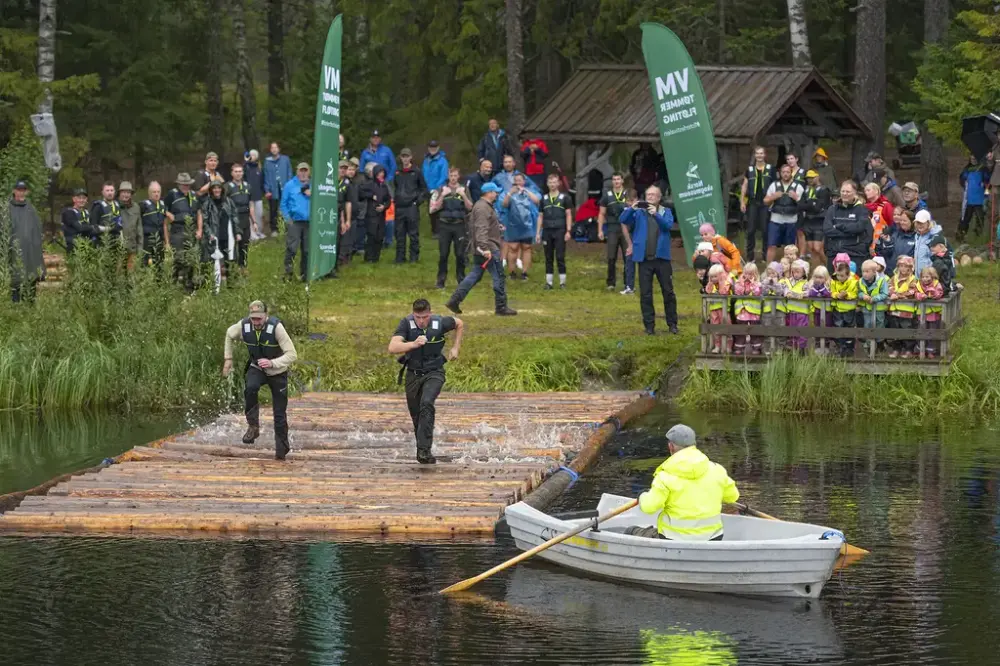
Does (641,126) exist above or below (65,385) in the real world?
above

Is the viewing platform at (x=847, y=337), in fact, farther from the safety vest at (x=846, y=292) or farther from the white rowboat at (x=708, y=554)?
the white rowboat at (x=708, y=554)

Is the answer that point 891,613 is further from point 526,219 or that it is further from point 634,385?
point 526,219

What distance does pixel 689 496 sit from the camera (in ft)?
45.3

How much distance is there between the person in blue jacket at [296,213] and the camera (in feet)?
93.6

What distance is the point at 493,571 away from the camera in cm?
1377

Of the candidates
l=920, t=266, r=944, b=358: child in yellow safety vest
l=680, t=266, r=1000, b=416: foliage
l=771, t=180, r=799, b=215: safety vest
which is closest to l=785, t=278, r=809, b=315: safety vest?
l=680, t=266, r=1000, b=416: foliage

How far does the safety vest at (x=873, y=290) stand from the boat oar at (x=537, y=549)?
24.9 feet

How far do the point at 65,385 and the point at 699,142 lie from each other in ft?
30.1

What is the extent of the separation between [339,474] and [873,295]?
7371mm

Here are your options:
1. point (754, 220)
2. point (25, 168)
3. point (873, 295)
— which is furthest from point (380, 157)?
point (873, 295)

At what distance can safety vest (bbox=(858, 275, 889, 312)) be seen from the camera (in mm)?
21172

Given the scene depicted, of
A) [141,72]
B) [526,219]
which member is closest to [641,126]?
[526,219]

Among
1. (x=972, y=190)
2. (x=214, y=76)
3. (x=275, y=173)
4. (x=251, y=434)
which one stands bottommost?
(x=251, y=434)

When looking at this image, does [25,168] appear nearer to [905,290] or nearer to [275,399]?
[275,399]
